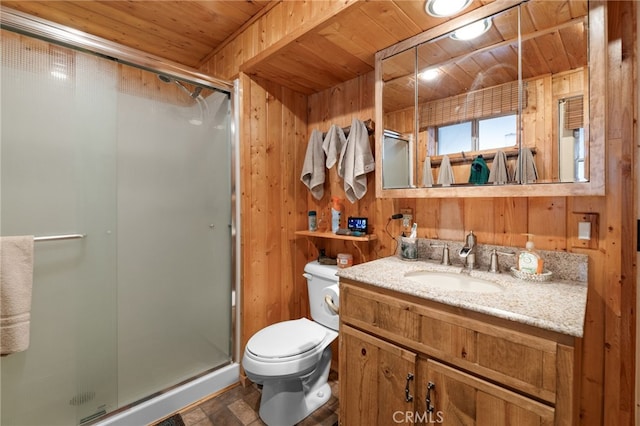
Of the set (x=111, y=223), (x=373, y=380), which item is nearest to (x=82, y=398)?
(x=111, y=223)

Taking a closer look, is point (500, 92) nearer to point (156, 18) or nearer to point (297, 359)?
point (297, 359)

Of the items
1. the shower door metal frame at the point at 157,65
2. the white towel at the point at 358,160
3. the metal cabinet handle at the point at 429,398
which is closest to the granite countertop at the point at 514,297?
the metal cabinet handle at the point at 429,398

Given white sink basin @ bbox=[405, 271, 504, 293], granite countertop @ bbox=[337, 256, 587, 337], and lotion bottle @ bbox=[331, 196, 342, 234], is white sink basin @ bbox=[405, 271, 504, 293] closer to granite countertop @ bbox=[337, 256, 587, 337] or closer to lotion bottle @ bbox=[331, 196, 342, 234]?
granite countertop @ bbox=[337, 256, 587, 337]

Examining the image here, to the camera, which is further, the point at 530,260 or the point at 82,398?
the point at 82,398

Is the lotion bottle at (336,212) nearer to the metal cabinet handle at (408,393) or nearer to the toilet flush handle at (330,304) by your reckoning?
the toilet flush handle at (330,304)

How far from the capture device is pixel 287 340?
1524 millimetres

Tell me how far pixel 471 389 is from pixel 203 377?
1.55 m

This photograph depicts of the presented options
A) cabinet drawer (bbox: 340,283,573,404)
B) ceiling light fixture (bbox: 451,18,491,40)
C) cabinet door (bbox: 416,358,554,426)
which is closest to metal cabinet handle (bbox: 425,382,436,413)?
cabinet door (bbox: 416,358,554,426)

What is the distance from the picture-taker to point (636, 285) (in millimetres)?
1025

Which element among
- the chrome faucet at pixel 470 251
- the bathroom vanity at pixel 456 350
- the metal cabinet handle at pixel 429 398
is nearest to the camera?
the bathroom vanity at pixel 456 350

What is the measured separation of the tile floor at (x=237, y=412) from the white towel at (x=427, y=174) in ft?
4.44

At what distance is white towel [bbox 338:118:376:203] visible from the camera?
1712mm

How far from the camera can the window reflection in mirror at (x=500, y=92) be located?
105 centimetres

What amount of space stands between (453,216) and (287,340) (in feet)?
3.63
